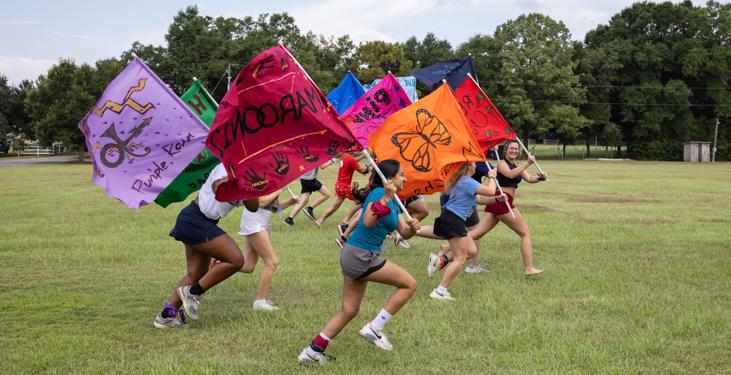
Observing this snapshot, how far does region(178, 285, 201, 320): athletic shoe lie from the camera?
279 inches

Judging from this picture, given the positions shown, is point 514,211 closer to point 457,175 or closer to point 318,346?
point 457,175

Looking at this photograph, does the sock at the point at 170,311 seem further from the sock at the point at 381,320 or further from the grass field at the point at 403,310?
the sock at the point at 381,320

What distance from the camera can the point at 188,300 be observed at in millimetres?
7113

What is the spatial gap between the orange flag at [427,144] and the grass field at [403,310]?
4.93ft

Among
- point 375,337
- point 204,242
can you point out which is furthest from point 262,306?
point 375,337

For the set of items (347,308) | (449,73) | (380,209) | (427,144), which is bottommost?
(347,308)

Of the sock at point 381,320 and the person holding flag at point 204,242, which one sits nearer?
the sock at point 381,320

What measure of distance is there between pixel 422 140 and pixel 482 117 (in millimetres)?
2940

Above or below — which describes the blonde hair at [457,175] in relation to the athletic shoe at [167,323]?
above

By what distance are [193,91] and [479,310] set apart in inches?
171

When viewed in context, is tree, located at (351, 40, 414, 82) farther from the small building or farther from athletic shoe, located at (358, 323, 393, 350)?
athletic shoe, located at (358, 323, 393, 350)

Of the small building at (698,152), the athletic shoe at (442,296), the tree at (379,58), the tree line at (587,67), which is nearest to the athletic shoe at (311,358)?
the athletic shoe at (442,296)

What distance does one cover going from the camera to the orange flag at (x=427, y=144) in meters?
8.62

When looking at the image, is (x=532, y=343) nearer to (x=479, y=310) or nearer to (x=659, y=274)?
(x=479, y=310)
